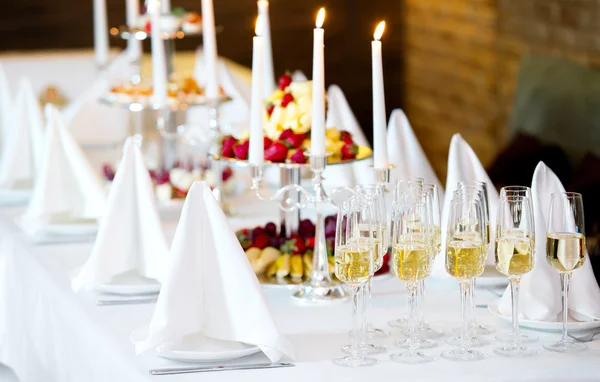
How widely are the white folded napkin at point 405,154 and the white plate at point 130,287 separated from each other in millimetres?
678

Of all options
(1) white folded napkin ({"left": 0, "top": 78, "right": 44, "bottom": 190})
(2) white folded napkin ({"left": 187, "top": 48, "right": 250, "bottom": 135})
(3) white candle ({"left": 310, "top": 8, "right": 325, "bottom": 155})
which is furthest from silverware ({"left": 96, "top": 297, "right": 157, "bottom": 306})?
(2) white folded napkin ({"left": 187, "top": 48, "right": 250, "bottom": 135})

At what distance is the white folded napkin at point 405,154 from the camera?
8.08ft

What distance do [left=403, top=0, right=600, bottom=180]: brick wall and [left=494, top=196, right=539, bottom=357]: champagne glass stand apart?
8.65 feet

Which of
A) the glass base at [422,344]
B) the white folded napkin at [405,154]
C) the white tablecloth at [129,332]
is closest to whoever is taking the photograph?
the white tablecloth at [129,332]

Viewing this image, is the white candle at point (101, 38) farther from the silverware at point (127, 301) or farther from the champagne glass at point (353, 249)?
the champagne glass at point (353, 249)

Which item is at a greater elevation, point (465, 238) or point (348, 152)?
point (348, 152)

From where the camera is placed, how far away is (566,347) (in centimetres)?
169

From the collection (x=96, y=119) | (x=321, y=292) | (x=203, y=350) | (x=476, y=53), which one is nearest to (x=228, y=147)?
(x=321, y=292)

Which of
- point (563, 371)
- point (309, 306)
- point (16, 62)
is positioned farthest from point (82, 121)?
point (563, 371)

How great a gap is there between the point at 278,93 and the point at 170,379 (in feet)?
2.99

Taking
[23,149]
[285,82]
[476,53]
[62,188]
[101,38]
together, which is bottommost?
[62,188]

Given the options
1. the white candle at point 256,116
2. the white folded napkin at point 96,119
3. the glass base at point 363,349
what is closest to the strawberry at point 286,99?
the white candle at point 256,116

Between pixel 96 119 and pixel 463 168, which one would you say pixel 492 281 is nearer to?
pixel 463 168

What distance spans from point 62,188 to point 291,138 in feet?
2.37
